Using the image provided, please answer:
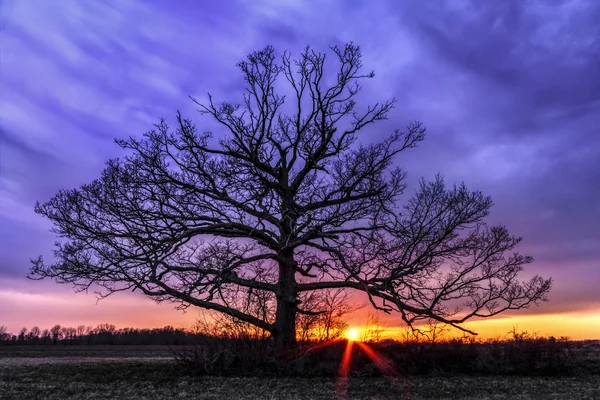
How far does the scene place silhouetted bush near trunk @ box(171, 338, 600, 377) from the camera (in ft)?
54.2

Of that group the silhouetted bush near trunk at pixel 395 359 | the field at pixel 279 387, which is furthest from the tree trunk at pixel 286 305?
the field at pixel 279 387

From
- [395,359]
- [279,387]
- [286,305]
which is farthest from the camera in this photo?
[286,305]

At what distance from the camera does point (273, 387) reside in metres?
14.3

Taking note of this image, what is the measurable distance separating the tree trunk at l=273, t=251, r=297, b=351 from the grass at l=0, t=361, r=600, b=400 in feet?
11.2

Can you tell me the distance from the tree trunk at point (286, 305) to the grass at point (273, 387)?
3.41 m

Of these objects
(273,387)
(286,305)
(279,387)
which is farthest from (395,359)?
(286,305)

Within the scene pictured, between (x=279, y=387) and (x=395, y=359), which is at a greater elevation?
(x=395, y=359)

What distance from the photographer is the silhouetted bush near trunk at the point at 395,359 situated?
16.5 metres

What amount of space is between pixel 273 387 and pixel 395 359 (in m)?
4.59

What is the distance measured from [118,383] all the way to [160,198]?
7341mm

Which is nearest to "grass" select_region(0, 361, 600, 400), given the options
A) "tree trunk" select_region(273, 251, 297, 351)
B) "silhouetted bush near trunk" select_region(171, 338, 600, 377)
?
"silhouetted bush near trunk" select_region(171, 338, 600, 377)

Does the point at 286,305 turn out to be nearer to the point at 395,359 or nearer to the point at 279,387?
the point at 395,359

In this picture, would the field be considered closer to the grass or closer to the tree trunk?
the grass

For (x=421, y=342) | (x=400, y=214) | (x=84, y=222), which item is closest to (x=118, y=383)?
(x=84, y=222)
